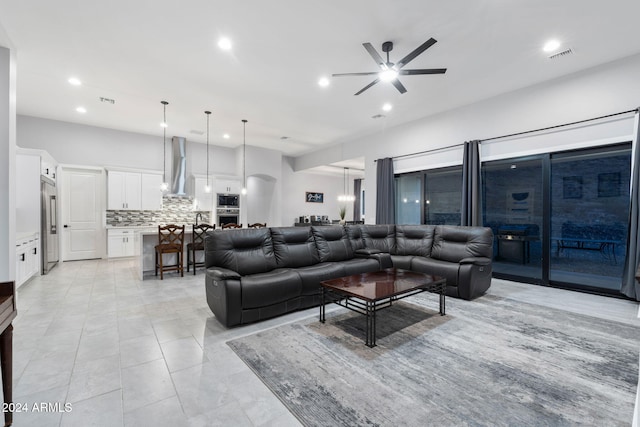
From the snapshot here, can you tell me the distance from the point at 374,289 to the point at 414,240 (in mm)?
2518

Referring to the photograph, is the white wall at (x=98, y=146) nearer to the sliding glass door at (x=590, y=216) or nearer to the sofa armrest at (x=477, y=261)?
the sofa armrest at (x=477, y=261)

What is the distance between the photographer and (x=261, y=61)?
3773 mm

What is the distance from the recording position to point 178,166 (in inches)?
297

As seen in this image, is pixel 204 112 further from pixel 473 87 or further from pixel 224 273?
pixel 473 87

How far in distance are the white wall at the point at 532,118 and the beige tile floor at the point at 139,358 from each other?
7.78 feet

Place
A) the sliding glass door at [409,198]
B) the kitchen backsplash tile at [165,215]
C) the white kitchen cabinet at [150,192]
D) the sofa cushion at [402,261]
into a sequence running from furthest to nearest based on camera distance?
1. the white kitchen cabinet at [150,192]
2. the kitchen backsplash tile at [165,215]
3. the sliding glass door at [409,198]
4. the sofa cushion at [402,261]

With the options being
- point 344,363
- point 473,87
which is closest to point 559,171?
point 473,87

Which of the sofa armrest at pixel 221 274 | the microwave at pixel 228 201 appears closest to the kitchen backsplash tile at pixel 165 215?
the microwave at pixel 228 201

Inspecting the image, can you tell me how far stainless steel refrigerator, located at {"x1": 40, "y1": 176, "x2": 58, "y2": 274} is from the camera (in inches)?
197

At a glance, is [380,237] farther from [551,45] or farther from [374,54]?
[551,45]

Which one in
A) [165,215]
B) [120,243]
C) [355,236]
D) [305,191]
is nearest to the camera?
[355,236]

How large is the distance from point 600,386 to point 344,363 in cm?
176

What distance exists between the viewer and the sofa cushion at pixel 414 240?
15.6ft

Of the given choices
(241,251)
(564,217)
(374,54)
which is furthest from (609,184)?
(241,251)
